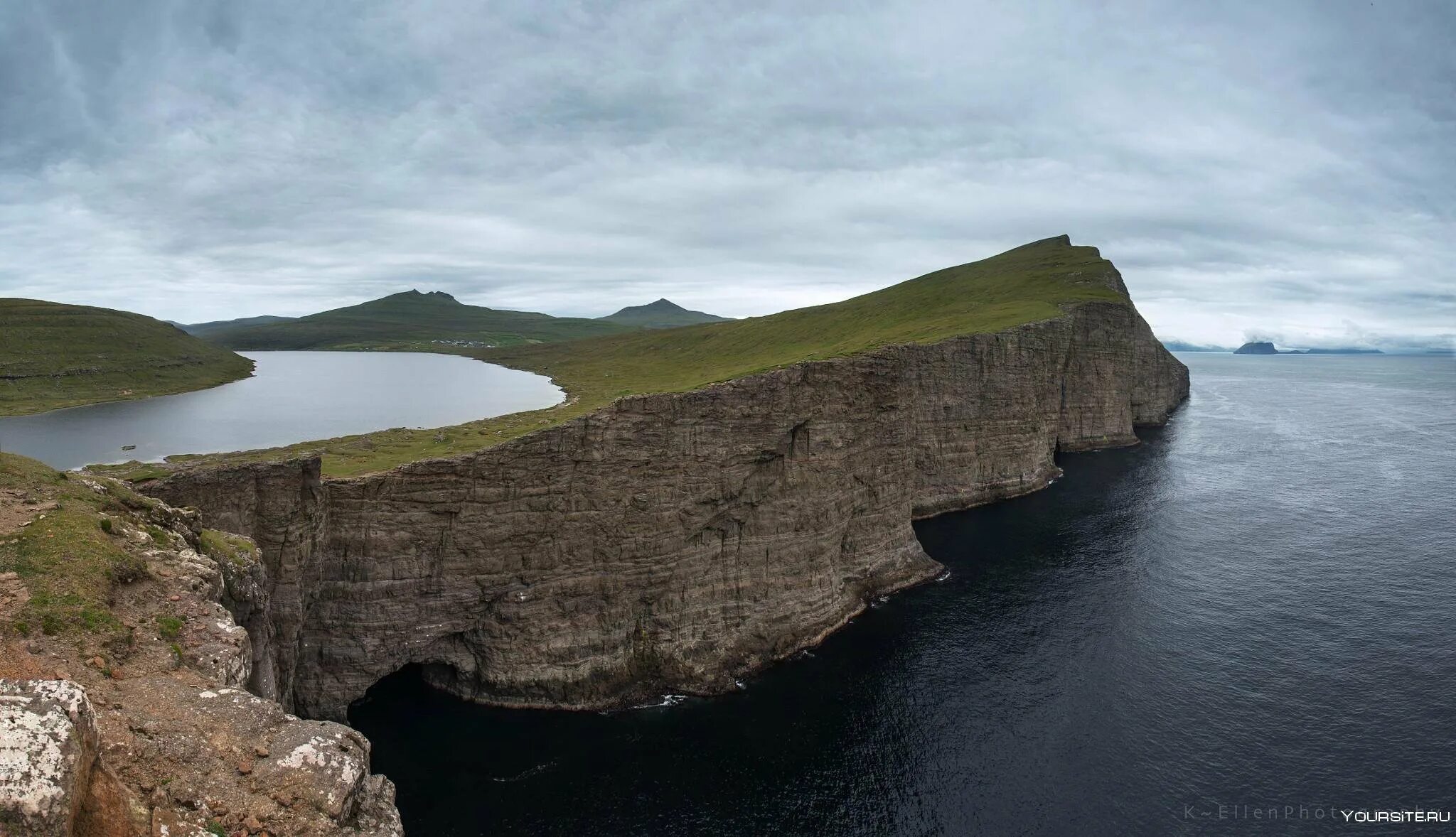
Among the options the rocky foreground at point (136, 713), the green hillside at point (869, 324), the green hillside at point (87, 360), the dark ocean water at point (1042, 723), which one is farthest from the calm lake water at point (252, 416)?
the rocky foreground at point (136, 713)

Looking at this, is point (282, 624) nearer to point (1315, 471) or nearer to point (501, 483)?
point (501, 483)

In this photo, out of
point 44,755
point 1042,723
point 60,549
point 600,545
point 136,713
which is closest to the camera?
point 44,755

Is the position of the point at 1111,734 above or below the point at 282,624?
below

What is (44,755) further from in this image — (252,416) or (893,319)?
(893,319)

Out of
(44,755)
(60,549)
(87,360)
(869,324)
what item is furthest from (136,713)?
(87,360)

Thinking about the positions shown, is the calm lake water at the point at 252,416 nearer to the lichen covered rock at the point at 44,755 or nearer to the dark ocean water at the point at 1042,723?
the dark ocean water at the point at 1042,723

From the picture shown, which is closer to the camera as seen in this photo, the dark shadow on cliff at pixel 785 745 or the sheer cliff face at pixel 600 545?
the dark shadow on cliff at pixel 785 745

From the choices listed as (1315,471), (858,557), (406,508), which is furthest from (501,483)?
(1315,471)
